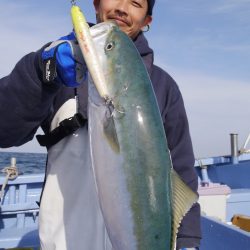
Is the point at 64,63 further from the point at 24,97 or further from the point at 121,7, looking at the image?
the point at 121,7

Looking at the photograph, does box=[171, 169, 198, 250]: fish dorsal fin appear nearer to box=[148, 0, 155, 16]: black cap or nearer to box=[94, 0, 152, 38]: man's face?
box=[94, 0, 152, 38]: man's face

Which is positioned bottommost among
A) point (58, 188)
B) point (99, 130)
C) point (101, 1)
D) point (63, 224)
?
point (63, 224)

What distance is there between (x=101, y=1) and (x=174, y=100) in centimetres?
88

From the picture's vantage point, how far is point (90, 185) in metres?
2.41

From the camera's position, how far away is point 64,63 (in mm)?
2010

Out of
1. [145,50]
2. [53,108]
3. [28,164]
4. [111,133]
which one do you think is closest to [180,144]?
[145,50]

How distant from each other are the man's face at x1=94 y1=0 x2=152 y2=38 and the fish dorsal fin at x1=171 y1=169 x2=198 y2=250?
45.3 inches

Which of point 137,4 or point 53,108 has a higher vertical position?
point 137,4

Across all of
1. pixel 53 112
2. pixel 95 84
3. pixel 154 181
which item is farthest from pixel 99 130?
pixel 53 112

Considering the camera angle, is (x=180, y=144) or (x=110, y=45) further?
(x=180, y=144)

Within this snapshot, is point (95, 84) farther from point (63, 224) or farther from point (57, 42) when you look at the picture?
point (63, 224)

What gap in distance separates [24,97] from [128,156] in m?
0.69

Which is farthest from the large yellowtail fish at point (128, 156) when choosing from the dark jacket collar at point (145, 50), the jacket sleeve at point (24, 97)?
the dark jacket collar at point (145, 50)

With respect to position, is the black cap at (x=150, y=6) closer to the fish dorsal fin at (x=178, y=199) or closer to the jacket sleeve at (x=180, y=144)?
the jacket sleeve at (x=180, y=144)
